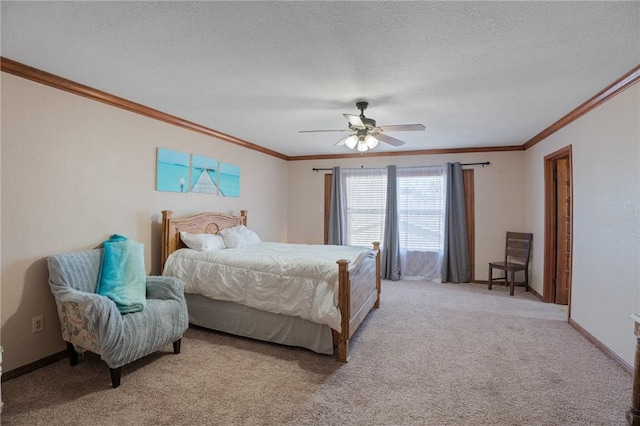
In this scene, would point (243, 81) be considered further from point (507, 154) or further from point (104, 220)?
point (507, 154)

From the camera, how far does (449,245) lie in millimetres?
5539

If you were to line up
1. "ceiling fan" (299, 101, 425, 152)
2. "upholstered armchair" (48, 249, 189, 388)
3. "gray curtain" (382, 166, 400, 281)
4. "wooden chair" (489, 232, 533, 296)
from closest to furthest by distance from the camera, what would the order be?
"upholstered armchair" (48, 249, 189, 388) < "ceiling fan" (299, 101, 425, 152) < "wooden chair" (489, 232, 533, 296) < "gray curtain" (382, 166, 400, 281)

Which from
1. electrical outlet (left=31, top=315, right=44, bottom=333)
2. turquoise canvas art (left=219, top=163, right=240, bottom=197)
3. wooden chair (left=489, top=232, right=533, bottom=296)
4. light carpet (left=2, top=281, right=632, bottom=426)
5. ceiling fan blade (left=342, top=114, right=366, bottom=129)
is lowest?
light carpet (left=2, top=281, right=632, bottom=426)

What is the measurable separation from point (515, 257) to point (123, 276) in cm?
540

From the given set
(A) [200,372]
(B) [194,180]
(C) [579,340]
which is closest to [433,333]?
(C) [579,340]

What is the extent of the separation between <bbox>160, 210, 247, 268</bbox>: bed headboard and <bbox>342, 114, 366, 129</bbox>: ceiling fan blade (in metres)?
2.22

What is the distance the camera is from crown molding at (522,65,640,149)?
2.47 m

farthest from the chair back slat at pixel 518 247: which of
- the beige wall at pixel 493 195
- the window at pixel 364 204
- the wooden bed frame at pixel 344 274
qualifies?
the wooden bed frame at pixel 344 274

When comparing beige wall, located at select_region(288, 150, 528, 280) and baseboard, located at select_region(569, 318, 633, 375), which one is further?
beige wall, located at select_region(288, 150, 528, 280)

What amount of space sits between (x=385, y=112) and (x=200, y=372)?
3.00 metres

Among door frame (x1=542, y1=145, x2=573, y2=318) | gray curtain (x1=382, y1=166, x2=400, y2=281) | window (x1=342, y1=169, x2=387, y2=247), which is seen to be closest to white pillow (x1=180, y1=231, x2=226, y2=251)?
window (x1=342, y1=169, x2=387, y2=247)

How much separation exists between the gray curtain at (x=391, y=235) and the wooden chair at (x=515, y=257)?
1.51 metres

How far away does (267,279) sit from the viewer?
3078 mm

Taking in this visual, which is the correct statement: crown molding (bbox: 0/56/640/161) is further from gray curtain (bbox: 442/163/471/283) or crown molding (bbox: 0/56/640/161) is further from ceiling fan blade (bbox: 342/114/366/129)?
ceiling fan blade (bbox: 342/114/366/129)
